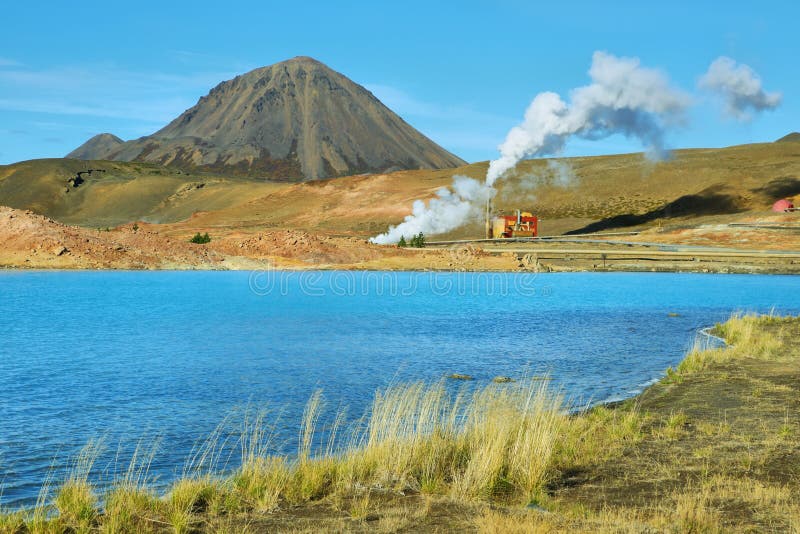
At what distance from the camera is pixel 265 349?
23031 mm

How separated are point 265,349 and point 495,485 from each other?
15130mm

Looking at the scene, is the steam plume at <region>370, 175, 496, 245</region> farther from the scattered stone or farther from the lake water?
the scattered stone

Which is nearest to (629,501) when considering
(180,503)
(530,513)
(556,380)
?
(530,513)

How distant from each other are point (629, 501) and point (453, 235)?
9771 centimetres

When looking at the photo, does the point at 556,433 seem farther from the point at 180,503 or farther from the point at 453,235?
the point at 453,235

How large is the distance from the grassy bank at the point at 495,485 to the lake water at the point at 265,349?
171cm

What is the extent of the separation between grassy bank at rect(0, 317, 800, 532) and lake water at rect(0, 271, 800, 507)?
5.61ft

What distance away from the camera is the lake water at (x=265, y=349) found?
1273 cm

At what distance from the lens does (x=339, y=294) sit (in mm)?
46719

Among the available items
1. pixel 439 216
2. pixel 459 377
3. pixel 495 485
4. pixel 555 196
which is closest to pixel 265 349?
pixel 459 377

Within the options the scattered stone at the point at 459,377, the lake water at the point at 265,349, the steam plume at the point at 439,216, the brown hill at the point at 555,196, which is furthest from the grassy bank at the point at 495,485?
the brown hill at the point at 555,196

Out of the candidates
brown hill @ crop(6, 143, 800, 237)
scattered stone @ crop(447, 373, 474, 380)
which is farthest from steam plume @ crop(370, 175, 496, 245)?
scattered stone @ crop(447, 373, 474, 380)

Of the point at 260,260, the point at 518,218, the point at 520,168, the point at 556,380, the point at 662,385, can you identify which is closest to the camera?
the point at 662,385

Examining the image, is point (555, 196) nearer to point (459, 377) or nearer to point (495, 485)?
point (459, 377)
